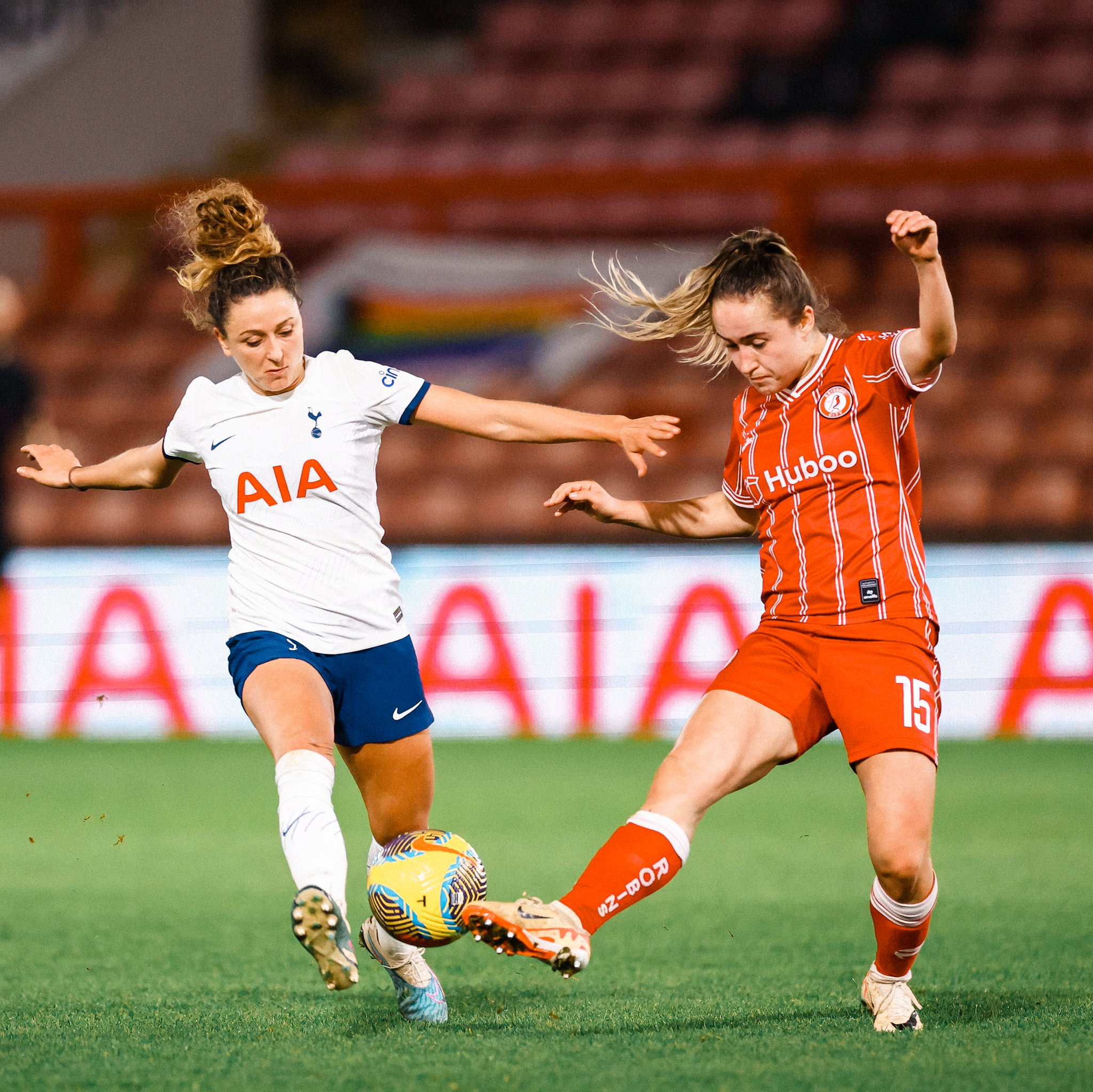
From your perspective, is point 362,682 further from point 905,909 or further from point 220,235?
point 905,909

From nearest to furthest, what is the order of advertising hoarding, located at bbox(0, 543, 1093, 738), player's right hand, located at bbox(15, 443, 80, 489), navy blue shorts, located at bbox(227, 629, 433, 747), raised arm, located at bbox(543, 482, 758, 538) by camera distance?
navy blue shorts, located at bbox(227, 629, 433, 747) < raised arm, located at bbox(543, 482, 758, 538) < player's right hand, located at bbox(15, 443, 80, 489) < advertising hoarding, located at bbox(0, 543, 1093, 738)

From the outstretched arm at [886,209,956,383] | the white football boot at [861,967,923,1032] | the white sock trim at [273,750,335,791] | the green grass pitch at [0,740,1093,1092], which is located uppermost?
the outstretched arm at [886,209,956,383]

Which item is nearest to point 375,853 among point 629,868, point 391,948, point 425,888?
point 391,948

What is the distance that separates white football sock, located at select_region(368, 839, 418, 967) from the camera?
143 inches

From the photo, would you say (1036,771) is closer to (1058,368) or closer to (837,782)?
(837,782)

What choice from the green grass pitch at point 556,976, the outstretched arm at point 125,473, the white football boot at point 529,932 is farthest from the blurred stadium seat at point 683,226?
the white football boot at point 529,932

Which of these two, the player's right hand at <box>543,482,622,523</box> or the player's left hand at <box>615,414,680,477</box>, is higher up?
the player's left hand at <box>615,414,680,477</box>

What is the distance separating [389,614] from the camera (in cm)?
370

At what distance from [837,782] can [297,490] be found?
14.7 ft

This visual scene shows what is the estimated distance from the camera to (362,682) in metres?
3.65

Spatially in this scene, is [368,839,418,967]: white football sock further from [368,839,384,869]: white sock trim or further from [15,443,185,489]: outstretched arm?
[15,443,185,489]: outstretched arm

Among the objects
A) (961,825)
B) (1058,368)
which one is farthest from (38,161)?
(961,825)

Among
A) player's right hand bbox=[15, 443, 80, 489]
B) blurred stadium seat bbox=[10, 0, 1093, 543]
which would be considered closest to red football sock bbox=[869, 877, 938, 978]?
player's right hand bbox=[15, 443, 80, 489]

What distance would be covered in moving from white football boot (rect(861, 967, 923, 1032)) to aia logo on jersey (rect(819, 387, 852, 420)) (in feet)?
3.96
